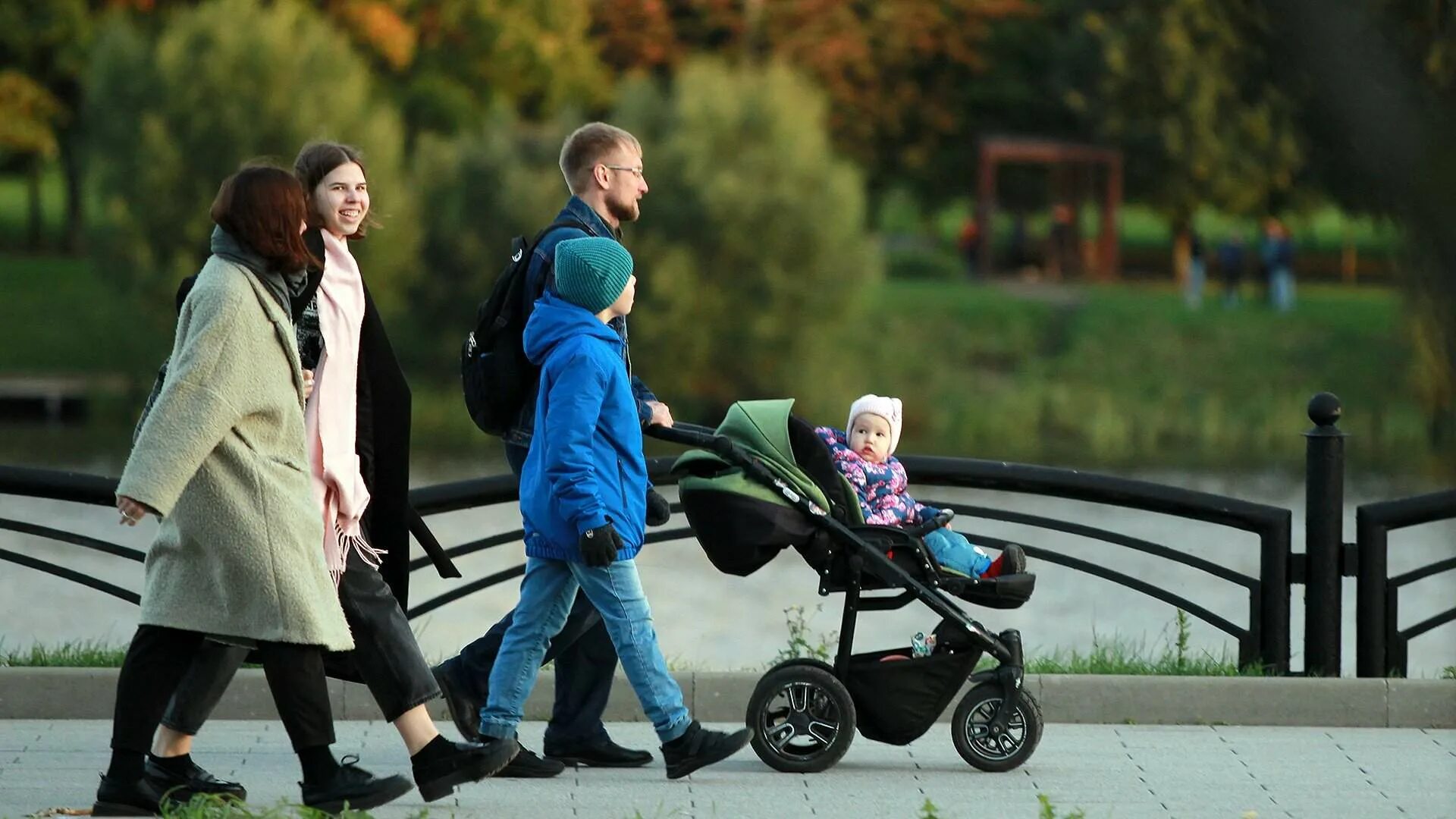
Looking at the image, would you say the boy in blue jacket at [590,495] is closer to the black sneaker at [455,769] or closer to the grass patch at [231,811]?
the black sneaker at [455,769]

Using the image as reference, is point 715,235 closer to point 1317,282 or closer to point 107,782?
point 1317,282

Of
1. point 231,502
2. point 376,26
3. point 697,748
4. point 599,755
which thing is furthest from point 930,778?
point 376,26

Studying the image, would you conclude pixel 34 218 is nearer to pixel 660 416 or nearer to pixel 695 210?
pixel 695 210

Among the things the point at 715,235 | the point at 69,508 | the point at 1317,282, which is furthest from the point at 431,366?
the point at 1317,282

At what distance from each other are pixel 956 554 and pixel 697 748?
3.05 ft

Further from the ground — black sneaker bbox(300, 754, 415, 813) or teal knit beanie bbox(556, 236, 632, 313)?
teal knit beanie bbox(556, 236, 632, 313)

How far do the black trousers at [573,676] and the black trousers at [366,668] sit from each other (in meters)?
0.68

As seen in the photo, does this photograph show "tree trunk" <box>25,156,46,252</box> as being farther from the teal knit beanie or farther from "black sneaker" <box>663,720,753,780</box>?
"black sneaker" <box>663,720,753,780</box>

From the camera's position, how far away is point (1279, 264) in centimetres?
4334

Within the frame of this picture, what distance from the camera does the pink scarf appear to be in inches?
196

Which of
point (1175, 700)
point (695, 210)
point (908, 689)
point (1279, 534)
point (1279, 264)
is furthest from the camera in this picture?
point (1279, 264)

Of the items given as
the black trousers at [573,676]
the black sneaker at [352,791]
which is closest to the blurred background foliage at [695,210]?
the black trousers at [573,676]

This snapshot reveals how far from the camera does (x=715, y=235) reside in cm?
3172

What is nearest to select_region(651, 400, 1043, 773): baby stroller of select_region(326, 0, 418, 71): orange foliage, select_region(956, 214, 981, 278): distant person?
select_region(326, 0, 418, 71): orange foliage
